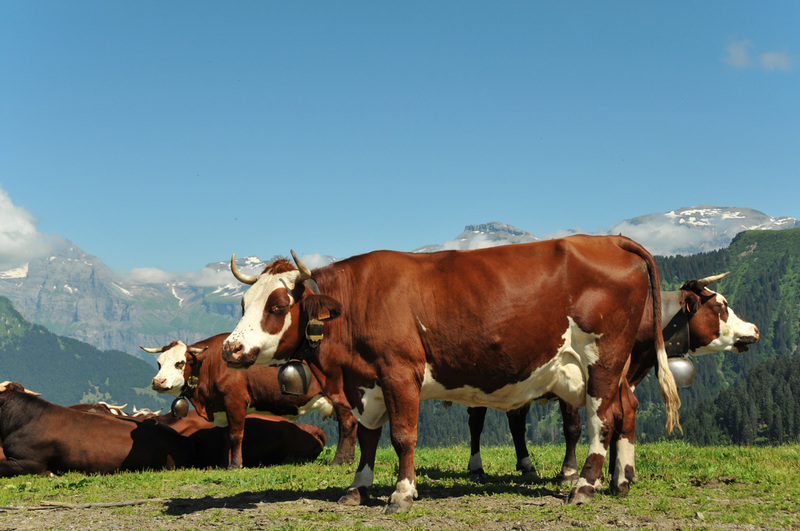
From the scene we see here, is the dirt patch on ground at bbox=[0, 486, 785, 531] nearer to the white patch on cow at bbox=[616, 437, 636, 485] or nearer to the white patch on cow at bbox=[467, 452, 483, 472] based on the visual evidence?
the white patch on cow at bbox=[616, 437, 636, 485]

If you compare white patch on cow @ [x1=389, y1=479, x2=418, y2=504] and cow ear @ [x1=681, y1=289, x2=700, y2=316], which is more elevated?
cow ear @ [x1=681, y1=289, x2=700, y2=316]

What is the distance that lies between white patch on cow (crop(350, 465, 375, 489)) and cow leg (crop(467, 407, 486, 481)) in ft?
9.01

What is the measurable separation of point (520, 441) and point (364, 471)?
399cm

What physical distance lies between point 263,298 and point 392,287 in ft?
6.31

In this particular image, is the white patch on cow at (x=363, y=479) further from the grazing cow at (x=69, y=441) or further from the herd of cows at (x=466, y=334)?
the grazing cow at (x=69, y=441)

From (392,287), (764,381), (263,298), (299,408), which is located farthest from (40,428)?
(764,381)

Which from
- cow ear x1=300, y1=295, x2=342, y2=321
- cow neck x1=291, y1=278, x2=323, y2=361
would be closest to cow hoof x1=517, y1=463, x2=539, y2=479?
cow neck x1=291, y1=278, x2=323, y2=361

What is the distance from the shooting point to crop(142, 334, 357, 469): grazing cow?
17297 mm

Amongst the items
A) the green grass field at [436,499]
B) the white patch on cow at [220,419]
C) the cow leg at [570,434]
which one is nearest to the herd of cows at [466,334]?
the cow leg at [570,434]

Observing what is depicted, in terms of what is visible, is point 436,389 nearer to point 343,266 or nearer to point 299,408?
point 343,266

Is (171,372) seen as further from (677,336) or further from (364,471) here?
(677,336)

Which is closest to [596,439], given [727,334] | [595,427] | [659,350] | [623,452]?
[595,427]

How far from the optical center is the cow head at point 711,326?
46.4 ft

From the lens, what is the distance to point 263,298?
10852 millimetres
